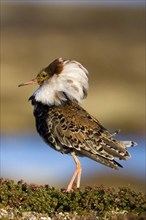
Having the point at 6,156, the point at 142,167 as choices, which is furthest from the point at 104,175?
the point at 6,156

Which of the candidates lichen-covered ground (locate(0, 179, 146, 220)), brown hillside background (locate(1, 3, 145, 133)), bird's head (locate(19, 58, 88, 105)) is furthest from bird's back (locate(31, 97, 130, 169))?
brown hillside background (locate(1, 3, 145, 133))

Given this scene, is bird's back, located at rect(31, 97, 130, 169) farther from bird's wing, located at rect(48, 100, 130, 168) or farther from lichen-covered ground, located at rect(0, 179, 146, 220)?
lichen-covered ground, located at rect(0, 179, 146, 220)

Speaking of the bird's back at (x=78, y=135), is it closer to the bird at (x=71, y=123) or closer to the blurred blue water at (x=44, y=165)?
the bird at (x=71, y=123)

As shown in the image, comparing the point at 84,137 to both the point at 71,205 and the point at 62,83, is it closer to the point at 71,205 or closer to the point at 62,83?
the point at 62,83

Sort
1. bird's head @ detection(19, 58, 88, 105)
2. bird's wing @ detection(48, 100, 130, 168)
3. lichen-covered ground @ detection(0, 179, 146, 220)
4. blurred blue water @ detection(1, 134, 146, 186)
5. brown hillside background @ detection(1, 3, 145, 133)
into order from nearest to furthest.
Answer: lichen-covered ground @ detection(0, 179, 146, 220) → bird's wing @ detection(48, 100, 130, 168) → bird's head @ detection(19, 58, 88, 105) → blurred blue water @ detection(1, 134, 146, 186) → brown hillside background @ detection(1, 3, 145, 133)


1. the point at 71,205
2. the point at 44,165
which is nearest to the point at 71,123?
the point at 71,205

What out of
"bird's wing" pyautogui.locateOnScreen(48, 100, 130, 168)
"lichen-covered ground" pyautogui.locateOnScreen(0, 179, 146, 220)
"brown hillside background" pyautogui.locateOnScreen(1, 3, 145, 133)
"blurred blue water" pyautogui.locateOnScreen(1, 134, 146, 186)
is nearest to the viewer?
"lichen-covered ground" pyautogui.locateOnScreen(0, 179, 146, 220)

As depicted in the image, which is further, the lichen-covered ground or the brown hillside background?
the brown hillside background
